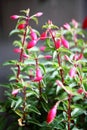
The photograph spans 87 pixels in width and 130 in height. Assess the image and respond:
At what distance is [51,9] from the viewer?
2.43 m

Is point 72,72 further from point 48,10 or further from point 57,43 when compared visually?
point 48,10

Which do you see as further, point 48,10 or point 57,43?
point 48,10

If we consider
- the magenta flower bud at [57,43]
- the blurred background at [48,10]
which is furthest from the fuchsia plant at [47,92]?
the blurred background at [48,10]

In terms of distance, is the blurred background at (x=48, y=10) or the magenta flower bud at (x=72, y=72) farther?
the blurred background at (x=48, y=10)

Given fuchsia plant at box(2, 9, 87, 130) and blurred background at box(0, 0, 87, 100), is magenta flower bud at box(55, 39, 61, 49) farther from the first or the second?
blurred background at box(0, 0, 87, 100)

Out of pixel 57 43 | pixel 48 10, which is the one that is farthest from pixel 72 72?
pixel 48 10

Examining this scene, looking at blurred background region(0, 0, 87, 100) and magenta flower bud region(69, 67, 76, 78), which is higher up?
blurred background region(0, 0, 87, 100)

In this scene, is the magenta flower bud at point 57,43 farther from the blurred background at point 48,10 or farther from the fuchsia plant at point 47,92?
the blurred background at point 48,10

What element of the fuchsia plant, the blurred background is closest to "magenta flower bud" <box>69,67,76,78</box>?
the fuchsia plant

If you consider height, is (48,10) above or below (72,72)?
above

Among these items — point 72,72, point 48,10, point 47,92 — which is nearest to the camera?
point 72,72

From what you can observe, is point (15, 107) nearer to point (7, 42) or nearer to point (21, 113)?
point (21, 113)

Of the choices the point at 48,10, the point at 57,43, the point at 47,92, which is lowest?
the point at 47,92

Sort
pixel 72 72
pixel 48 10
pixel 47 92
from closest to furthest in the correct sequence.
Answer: pixel 72 72 < pixel 47 92 < pixel 48 10
